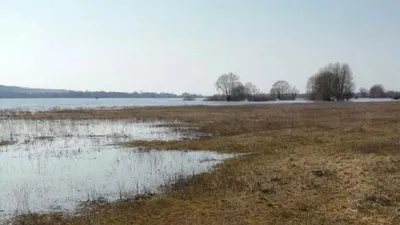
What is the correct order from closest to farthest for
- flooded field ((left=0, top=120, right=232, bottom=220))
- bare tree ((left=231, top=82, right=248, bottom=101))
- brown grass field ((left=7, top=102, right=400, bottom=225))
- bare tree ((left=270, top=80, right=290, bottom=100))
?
1. brown grass field ((left=7, top=102, right=400, bottom=225))
2. flooded field ((left=0, top=120, right=232, bottom=220))
3. bare tree ((left=231, top=82, right=248, bottom=101))
4. bare tree ((left=270, top=80, right=290, bottom=100))

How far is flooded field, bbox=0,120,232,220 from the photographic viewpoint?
40.0 ft

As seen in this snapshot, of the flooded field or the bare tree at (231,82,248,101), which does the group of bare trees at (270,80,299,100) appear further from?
the flooded field

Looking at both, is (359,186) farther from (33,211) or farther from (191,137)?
(191,137)

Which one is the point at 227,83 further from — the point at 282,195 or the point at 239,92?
the point at 282,195

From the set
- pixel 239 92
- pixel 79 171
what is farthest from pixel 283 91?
pixel 79 171

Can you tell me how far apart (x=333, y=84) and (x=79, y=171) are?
11986cm

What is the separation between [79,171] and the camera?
1662cm

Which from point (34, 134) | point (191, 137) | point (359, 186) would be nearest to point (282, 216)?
point (359, 186)

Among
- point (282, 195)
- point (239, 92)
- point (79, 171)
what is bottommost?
point (79, 171)

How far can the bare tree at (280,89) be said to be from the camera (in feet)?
585

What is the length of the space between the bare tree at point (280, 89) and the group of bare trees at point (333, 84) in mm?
43978

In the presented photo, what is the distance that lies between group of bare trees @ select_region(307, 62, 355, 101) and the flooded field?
351 ft

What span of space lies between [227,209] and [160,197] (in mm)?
2547

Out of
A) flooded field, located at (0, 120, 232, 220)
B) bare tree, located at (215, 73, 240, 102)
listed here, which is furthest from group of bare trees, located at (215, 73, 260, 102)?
flooded field, located at (0, 120, 232, 220)
